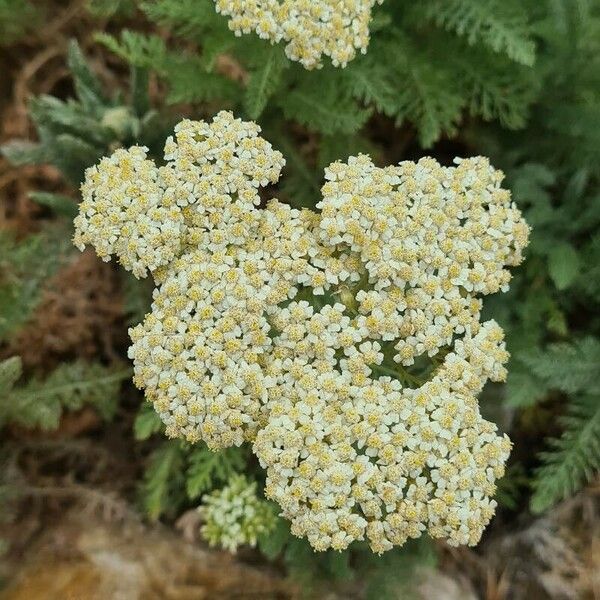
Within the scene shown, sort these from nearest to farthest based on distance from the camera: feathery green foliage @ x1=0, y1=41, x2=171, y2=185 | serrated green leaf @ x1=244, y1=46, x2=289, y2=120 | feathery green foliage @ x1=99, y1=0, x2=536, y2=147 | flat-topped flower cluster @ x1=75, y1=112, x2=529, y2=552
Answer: flat-topped flower cluster @ x1=75, y1=112, x2=529, y2=552 → serrated green leaf @ x1=244, y1=46, x2=289, y2=120 → feathery green foliage @ x1=99, y1=0, x2=536, y2=147 → feathery green foliage @ x1=0, y1=41, x2=171, y2=185

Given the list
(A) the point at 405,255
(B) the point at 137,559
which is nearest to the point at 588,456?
(A) the point at 405,255

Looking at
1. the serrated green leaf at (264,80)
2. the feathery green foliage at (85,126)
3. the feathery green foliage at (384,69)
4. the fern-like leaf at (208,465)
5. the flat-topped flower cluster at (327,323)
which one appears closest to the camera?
the flat-topped flower cluster at (327,323)

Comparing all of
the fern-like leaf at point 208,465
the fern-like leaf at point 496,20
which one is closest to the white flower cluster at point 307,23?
the fern-like leaf at point 496,20

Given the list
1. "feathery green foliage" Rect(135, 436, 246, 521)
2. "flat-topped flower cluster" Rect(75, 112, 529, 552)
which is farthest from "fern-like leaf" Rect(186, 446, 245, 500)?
"flat-topped flower cluster" Rect(75, 112, 529, 552)

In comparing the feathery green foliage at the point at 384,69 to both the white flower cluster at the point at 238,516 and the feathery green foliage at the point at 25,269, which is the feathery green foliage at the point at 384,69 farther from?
the white flower cluster at the point at 238,516

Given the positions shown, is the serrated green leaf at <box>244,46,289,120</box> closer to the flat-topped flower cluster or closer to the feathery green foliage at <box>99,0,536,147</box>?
the feathery green foliage at <box>99,0,536,147</box>

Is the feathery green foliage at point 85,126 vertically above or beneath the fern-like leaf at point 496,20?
beneath
